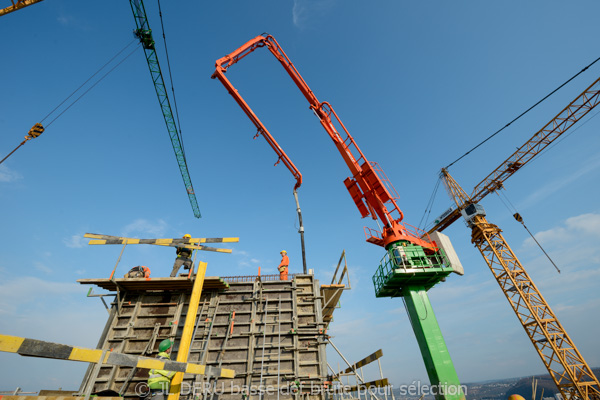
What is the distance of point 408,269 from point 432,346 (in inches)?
159

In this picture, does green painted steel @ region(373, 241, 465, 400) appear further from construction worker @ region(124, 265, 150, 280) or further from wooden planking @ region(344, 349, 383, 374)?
construction worker @ region(124, 265, 150, 280)

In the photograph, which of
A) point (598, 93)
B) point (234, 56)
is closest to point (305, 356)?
point (234, 56)

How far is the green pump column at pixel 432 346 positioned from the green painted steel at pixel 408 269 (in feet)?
3.03

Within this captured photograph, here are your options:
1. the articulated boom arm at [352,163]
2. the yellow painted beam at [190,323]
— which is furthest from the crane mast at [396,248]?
the yellow painted beam at [190,323]

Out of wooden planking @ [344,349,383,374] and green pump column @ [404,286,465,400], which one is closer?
wooden planking @ [344,349,383,374]

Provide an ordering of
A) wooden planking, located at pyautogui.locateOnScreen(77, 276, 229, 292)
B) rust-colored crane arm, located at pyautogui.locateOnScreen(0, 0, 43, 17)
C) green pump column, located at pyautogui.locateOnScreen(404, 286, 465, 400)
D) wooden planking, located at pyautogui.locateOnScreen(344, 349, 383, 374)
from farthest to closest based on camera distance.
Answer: rust-colored crane arm, located at pyautogui.locateOnScreen(0, 0, 43, 17) < green pump column, located at pyautogui.locateOnScreen(404, 286, 465, 400) < wooden planking, located at pyautogui.locateOnScreen(77, 276, 229, 292) < wooden planking, located at pyautogui.locateOnScreen(344, 349, 383, 374)

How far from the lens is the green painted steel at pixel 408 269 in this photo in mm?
15352

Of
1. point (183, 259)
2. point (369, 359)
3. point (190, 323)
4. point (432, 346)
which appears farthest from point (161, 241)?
point (432, 346)

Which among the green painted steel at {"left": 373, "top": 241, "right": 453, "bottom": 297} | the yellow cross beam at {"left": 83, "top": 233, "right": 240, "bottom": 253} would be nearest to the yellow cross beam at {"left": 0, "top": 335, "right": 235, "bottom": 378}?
the yellow cross beam at {"left": 83, "top": 233, "right": 240, "bottom": 253}

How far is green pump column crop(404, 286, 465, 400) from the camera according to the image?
41.4ft

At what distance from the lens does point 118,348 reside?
1088cm

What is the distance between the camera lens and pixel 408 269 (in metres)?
15.3

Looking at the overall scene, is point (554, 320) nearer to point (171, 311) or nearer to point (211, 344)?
point (211, 344)

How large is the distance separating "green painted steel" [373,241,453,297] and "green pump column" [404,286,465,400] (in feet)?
3.03
